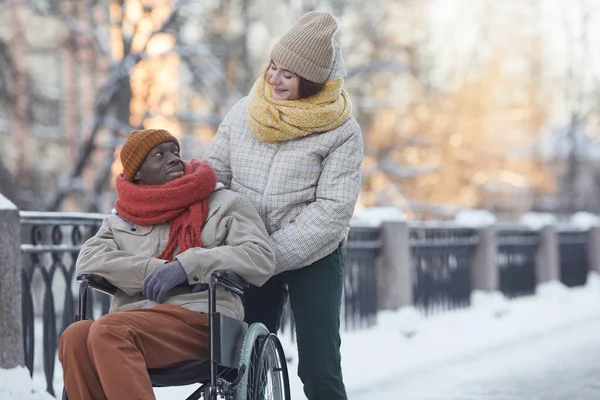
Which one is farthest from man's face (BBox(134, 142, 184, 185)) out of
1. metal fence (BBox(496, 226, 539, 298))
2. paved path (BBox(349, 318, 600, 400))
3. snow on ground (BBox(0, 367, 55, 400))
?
metal fence (BBox(496, 226, 539, 298))

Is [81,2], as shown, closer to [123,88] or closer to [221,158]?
[123,88]

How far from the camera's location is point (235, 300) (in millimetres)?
4629

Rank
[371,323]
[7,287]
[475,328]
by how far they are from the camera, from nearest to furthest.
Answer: [7,287]
[371,323]
[475,328]

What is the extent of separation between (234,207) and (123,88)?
1198 cm

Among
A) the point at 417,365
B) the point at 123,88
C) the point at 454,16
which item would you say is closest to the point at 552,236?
the point at 123,88

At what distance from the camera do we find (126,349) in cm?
411

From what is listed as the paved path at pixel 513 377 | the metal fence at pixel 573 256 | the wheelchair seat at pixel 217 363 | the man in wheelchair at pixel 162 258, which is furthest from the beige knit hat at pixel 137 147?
the metal fence at pixel 573 256

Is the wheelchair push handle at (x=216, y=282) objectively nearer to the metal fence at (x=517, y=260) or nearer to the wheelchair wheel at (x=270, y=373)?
the wheelchair wheel at (x=270, y=373)

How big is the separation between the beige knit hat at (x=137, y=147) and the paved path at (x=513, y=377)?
402 cm

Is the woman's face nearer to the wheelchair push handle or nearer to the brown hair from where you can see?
the brown hair

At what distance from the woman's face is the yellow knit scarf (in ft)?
0.12

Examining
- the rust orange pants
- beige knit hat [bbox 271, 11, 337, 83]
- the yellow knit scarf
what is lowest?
the rust orange pants

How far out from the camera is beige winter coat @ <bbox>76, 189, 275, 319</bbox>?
445cm

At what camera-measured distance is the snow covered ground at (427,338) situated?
8211 mm
